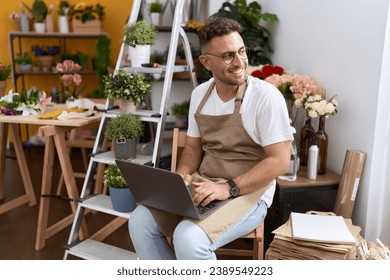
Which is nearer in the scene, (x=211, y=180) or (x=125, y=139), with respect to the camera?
(x=211, y=180)

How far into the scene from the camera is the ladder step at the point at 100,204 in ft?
7.50

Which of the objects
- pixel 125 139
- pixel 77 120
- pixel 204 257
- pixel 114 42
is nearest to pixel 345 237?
pixel 204 257

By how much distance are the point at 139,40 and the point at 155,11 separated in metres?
1.89

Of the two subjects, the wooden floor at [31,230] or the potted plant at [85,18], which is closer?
the wooden floor at [31,230]

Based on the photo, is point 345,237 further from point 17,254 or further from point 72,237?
point 17,254

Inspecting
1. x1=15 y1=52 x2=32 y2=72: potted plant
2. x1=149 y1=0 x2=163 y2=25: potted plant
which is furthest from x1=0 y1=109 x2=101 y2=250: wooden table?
x1=15 y1=52 x2=32 y2=72: potted plant

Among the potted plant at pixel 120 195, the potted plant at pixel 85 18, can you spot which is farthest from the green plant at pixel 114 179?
the potted plant at pixel 85 18

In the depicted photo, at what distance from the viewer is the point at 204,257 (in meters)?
1.56

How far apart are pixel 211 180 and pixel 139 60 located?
103cm

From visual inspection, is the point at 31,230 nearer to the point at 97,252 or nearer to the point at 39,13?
the point at 97,252

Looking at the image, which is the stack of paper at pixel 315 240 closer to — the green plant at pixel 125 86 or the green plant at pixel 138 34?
the green plant at pixel 125 86

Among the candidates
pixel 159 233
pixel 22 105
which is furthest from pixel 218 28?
pixel 22 105

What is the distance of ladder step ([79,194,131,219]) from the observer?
2285mm

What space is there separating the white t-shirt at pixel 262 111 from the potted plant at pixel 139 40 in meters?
0.75
